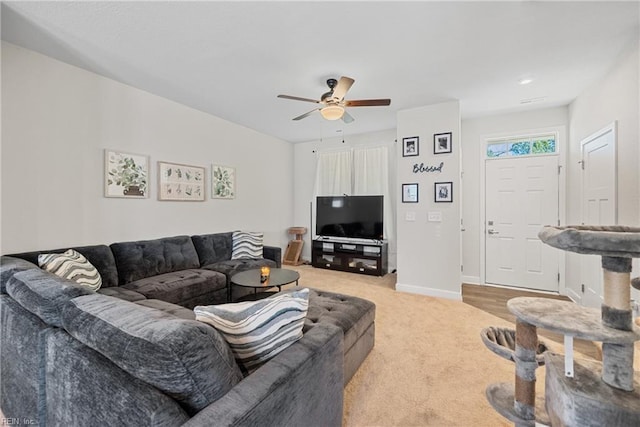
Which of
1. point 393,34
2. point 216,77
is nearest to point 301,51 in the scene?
point 393,34

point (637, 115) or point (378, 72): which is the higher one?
point (378, 72)

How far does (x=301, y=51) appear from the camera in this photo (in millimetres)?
2457

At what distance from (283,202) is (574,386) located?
5.32 meters

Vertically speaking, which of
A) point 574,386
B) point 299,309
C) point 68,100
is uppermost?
point 68,100

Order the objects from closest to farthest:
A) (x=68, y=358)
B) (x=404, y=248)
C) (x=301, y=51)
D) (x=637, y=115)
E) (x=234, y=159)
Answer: (x=68, y=358), (x=637, y=115), (x=301, y=51), (x=404, y=248), (x=234, y=159)

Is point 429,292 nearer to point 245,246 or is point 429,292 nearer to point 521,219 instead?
point 521,219

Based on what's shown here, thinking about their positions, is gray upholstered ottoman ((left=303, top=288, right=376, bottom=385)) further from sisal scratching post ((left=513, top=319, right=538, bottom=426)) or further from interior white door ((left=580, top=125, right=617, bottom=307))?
interior white door ((left=580, top=125, right=617, bottom=307))

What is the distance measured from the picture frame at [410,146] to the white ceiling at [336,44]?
2.04 ft

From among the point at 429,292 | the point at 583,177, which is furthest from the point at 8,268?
the point at 583,177

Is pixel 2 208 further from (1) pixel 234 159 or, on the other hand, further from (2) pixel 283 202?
(2) pixel 283 202

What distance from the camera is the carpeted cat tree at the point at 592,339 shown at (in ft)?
2.80

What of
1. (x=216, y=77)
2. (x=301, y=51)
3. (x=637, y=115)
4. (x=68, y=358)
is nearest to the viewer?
(x=68, y=358)

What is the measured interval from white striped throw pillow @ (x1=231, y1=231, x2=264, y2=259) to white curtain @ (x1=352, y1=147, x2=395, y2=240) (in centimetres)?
227

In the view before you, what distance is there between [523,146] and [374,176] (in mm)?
2339
